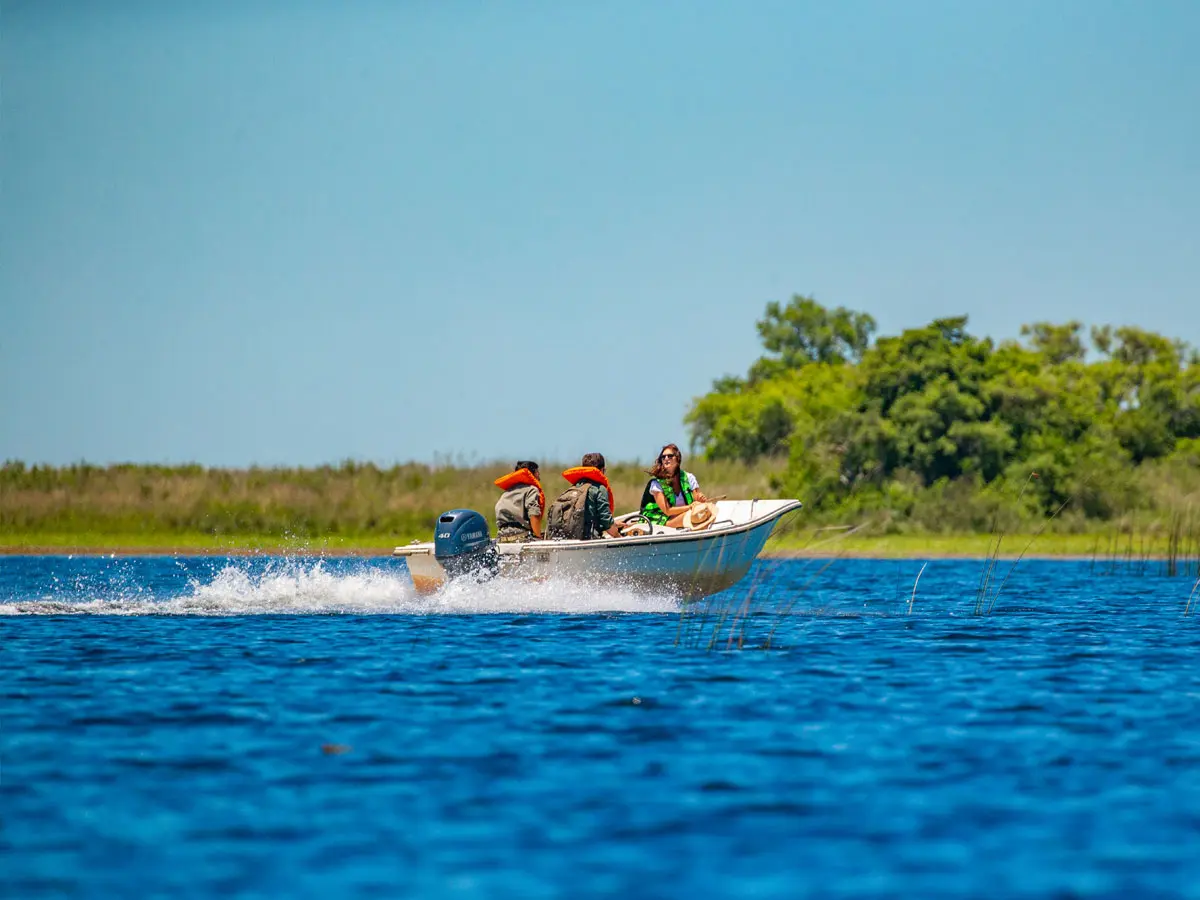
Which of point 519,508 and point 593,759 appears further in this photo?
point 519,508

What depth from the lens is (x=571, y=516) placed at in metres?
19.0

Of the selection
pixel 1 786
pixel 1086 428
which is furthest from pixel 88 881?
pixel 1086 428

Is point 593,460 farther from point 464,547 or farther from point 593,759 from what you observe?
point 593,759

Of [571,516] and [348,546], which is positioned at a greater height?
[571,516]

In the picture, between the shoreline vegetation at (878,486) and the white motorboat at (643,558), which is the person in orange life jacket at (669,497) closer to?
the white motorboat at (643,558)

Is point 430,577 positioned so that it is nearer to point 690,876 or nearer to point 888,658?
point 888,658

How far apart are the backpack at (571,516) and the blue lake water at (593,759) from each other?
4.83ft

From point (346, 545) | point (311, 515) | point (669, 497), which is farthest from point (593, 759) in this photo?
point (311, 515)

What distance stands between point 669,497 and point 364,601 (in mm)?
4126

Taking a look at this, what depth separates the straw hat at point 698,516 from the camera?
1959 centimetres

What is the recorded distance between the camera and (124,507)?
39.4 metres

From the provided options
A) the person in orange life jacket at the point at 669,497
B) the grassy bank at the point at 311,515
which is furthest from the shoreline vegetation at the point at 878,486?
the person in orange life jacket at the point at 669,497

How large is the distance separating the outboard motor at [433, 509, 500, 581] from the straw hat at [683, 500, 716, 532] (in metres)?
2.57

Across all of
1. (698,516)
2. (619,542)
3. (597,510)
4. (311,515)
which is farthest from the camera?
(311,515)
